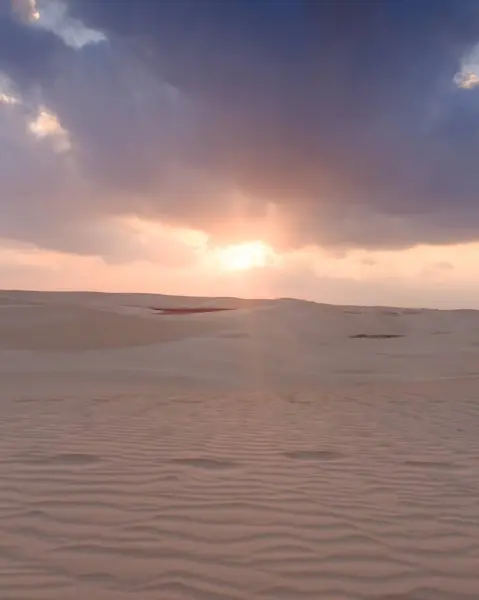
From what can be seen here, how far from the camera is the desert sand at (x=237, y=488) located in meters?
3.33

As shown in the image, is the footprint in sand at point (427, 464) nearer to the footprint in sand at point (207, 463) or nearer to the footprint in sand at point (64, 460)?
the footprint in sand at point (207, 463)

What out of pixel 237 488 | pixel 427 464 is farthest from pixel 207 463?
pixel 427 464

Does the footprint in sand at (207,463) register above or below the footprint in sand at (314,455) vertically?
below

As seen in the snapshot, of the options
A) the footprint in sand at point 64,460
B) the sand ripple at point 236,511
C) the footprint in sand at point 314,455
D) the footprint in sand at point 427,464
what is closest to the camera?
the sand ripple at point 236,511

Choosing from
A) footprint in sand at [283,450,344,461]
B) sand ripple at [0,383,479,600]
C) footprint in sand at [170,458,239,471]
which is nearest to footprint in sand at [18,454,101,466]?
sand ripple at [0,383,479,600]

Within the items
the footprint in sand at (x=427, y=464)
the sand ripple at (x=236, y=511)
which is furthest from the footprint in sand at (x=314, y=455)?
the footprint in sand at (x=427, y=464)

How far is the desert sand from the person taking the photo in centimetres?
333

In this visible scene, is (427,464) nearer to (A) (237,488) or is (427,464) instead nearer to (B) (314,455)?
(B) (314,455)

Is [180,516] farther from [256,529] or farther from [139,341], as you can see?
[139,341]

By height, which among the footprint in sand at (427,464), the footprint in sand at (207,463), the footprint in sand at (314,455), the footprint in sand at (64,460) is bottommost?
the footprint in sand at (64,460)

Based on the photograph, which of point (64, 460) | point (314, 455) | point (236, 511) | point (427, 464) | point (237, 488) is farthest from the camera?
point (314, 455)

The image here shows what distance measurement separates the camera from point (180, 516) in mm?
4141

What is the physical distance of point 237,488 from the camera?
480 centimetres

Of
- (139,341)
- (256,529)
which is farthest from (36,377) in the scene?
(256,529)
